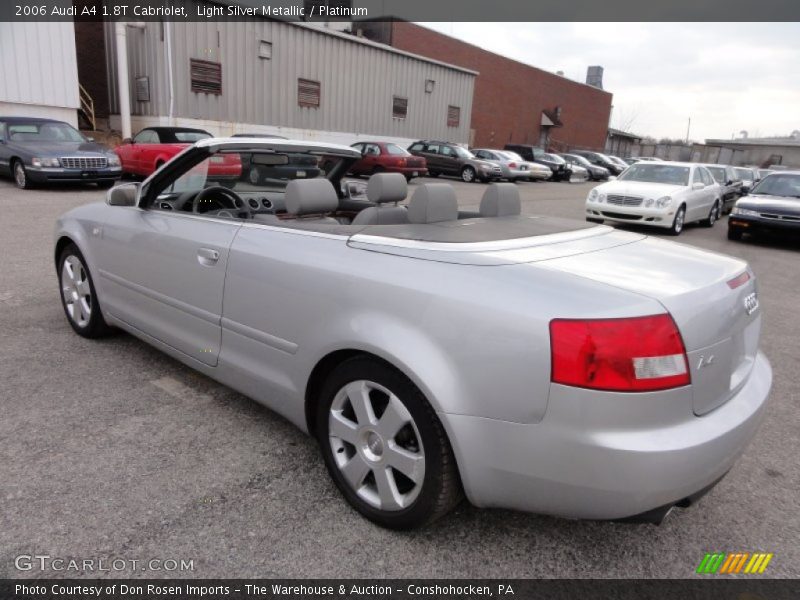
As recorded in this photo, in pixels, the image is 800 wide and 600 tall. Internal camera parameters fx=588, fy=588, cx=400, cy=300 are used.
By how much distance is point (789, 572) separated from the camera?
2.16 metres

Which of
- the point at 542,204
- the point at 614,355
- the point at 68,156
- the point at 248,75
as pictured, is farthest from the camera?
the point at 248,75

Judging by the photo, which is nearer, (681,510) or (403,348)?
(403,348)

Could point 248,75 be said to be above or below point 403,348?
above

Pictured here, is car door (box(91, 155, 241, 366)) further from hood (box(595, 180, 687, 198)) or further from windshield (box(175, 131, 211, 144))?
windshield (box(175, 131, 211, 144))

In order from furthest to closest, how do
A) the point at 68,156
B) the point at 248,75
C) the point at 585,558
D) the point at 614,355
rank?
the point at 248,75
the point at 68,156
the point at 585,558
the point at 614,355

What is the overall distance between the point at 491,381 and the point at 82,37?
2640cm

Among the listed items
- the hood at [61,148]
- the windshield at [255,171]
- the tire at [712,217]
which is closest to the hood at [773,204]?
the tire at [712,217]

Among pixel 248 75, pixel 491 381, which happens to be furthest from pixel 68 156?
pixel 491 381

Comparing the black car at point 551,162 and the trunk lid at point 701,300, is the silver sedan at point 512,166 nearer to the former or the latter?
the black car at point 551,162

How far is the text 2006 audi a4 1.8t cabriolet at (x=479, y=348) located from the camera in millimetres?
1779

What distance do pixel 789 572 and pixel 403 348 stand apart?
5.42 feet

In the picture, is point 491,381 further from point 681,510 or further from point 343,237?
point 681,510

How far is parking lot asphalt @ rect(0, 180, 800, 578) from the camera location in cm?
213

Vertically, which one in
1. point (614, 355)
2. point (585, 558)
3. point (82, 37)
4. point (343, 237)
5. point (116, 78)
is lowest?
point (585, 558)
